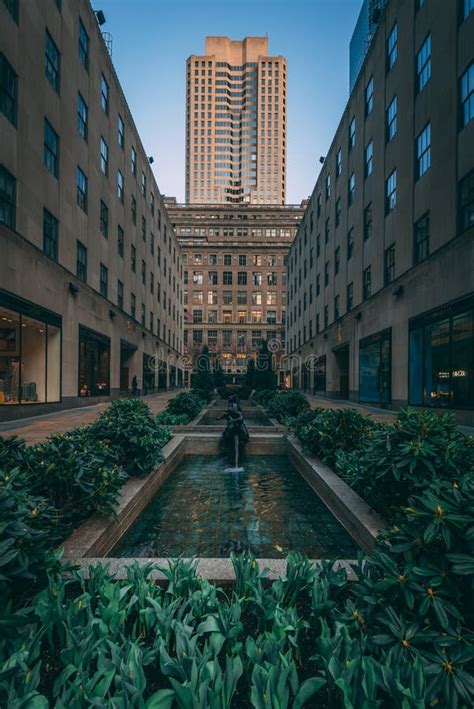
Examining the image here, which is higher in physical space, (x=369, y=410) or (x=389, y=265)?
(x=389, y=265)

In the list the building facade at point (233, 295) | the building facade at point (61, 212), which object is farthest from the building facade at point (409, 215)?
the building facade at point (233, 295)

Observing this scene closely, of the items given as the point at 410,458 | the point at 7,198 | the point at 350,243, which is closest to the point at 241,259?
the point at 350,243

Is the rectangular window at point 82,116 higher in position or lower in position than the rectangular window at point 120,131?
lower

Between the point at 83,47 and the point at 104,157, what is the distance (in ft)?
18.8

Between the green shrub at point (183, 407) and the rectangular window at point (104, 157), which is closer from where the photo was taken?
the green shrub at point (183, 407)

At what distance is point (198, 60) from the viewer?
130750 millimetres

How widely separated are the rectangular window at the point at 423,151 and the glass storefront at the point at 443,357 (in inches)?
285

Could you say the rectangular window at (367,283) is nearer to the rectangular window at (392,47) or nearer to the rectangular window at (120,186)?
the rectangular window at (392,47)

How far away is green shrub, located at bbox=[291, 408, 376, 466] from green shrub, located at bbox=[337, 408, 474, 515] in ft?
7.42

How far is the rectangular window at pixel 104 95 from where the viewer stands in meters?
22.8

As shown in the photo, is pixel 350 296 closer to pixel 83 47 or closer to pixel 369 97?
pixel 369 97

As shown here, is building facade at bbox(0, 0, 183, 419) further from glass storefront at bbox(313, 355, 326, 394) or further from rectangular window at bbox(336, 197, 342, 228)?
glass storefront at bbox(313, 355, 326, 394)

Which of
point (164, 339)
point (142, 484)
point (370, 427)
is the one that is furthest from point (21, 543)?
point (164, 339)

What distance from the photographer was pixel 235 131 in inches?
5148
